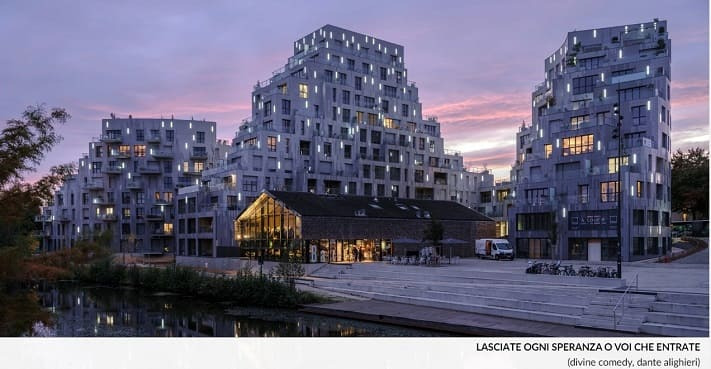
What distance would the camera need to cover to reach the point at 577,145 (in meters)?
55.1

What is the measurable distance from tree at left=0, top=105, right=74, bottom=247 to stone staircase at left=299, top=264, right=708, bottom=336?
17.6m

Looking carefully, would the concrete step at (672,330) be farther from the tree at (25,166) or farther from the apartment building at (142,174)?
the apartment building at (142,174)

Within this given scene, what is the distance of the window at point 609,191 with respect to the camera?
1964 inches

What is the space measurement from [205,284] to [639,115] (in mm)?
40476

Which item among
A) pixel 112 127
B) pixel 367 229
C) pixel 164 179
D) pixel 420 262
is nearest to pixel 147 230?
pixel 164 179

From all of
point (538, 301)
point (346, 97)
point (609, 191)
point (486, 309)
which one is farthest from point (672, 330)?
point (346, 97)

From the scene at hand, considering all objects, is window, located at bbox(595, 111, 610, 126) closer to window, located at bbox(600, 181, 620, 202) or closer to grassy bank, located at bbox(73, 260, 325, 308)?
window, located at bbox(600, 181, 620, 202)

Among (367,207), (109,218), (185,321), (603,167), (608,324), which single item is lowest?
(185,321)

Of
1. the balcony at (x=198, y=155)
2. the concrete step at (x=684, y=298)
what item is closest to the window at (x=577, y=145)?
the concrete step at (x=684, y=298)

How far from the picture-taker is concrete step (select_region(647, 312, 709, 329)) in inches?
743

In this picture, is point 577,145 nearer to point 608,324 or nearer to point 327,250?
point 327,250

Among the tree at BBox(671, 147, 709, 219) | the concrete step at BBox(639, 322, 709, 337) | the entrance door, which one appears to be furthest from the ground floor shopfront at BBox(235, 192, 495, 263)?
the concrete step at BBox(639, 322, 709, 337)
